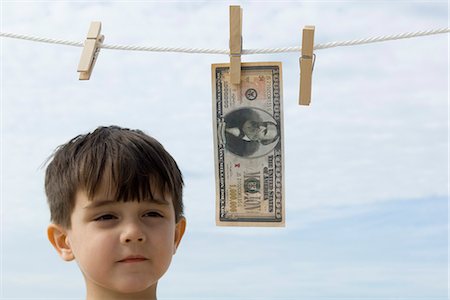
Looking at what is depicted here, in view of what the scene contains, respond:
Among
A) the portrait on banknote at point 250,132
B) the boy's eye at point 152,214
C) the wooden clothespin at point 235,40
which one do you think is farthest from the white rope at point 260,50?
the boy's eye at point 152,214

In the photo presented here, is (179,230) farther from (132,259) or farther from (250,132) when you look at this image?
(250,132)

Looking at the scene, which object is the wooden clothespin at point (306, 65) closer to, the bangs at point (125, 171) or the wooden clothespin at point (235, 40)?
the wooden clothespin at point (235, 40)

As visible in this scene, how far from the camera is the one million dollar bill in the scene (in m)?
2.61

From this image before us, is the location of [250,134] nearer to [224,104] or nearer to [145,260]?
[224,104]

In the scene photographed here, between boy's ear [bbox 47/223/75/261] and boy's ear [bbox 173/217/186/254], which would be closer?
boy's ear [bbox 47/223/75/261]

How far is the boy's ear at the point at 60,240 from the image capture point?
195 centimetres

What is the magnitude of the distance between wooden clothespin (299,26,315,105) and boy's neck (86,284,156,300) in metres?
1.01

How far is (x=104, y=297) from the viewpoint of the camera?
1.89m

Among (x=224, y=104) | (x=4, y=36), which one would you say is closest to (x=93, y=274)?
(x=224, y=104)

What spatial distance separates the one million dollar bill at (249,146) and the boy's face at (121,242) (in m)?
0.80

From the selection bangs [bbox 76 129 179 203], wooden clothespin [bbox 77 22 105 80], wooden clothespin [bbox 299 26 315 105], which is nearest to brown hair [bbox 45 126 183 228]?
bangs [bbox 76 129 179 203]

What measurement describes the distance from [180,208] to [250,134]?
72 cm

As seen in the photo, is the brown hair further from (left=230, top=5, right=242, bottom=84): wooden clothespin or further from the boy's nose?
(left=230, top=5, right=242, bottom=84): wooden clothespin

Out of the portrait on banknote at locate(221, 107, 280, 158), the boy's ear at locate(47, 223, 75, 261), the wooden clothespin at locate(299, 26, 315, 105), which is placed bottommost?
the boy's ear at locate(47, 223, 75, 261)
